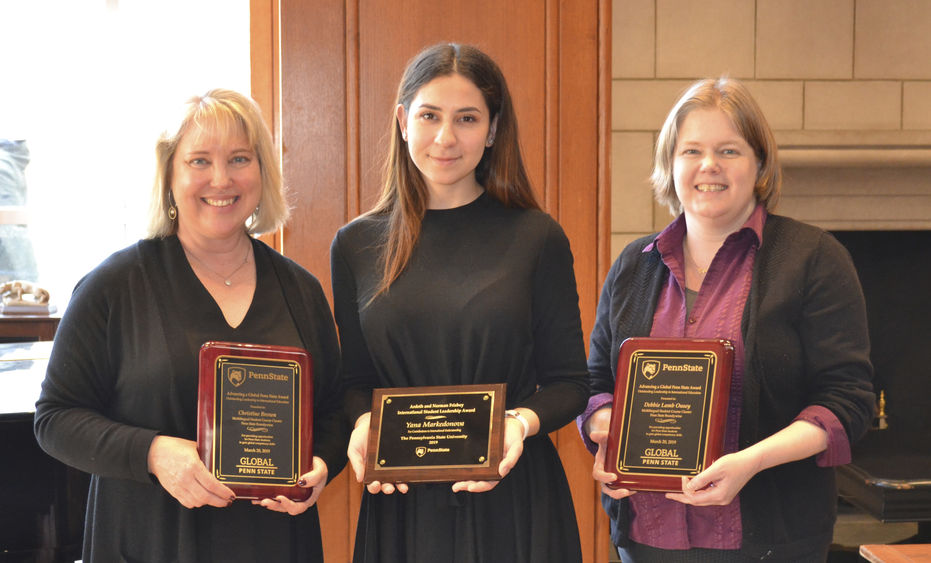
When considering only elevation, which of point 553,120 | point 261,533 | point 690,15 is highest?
point 690,15

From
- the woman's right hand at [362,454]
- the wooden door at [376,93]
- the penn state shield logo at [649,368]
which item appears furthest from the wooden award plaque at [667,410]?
the wooden door at [376,93]

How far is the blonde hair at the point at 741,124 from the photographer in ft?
5.96

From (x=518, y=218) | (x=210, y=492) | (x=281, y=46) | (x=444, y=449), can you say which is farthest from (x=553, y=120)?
(x=210, y=492)

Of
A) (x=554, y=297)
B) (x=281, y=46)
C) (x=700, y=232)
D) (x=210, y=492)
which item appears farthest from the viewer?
(x=281, y=46)

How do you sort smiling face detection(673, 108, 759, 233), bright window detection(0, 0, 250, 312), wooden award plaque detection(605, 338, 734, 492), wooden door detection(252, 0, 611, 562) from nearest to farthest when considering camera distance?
wooden award plaque detection(605, 338, 734, 492) → smiling face detection(673, 108, 759, 233) → wooden door detection(252, 0, 611, 562) → bright window detection(0, 0, 250, 312)

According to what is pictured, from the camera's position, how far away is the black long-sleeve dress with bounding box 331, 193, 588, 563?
5.65ft

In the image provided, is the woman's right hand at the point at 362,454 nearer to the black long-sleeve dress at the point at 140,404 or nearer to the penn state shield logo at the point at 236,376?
the black long-sleeve dress at the point at 140,404

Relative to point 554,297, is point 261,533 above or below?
below

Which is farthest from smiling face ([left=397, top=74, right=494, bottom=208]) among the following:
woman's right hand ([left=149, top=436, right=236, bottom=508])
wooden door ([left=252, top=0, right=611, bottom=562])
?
wooden door ([left=252, top=0, right=611, bottom=562])

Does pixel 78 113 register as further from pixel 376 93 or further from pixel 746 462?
pixel 746 462

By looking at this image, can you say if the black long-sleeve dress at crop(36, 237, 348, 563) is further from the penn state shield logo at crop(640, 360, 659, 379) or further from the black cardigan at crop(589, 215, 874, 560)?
the black cardigan at crop(589, 215, 874, 560)

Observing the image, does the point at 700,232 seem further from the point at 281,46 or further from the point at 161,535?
the point at 281,46

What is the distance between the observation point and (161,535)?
1.63 m

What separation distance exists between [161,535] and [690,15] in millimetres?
3160
